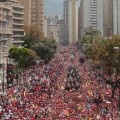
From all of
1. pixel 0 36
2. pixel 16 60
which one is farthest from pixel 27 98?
pixel 16 60

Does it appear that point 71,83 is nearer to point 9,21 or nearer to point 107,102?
point 107,102

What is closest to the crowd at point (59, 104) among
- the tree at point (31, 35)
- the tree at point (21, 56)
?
the tree at point (21, 56)

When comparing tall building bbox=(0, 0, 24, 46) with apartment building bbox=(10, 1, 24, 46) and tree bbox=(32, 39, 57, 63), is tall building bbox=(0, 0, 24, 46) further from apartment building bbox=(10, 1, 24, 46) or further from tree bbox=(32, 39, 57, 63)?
tree bbox=(32, 39, 57, 63)

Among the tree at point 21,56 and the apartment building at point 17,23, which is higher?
the apartment building at point 17,23

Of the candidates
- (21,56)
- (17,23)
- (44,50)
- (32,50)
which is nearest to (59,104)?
(21,56)

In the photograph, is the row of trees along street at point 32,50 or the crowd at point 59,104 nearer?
the crowd at point 59,104

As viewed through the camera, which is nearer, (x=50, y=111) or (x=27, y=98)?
(x=50, y=111)

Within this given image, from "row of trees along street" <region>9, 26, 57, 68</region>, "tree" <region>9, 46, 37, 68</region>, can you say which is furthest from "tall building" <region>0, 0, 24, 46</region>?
"tree" <region>9, 46, 37, 68</region>

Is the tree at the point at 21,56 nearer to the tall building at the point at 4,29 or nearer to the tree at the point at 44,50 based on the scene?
the tall building at the point at 4,29
